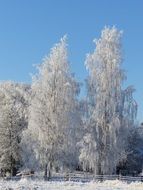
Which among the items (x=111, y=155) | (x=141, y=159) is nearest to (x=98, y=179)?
(x=111, y=155)

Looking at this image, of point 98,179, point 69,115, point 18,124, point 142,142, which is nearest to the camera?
point 98,179

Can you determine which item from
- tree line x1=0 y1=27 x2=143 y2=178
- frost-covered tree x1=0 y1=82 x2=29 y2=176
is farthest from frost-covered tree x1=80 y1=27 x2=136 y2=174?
frost-covered tree x1=0 y1=82 x2=29 y2=176

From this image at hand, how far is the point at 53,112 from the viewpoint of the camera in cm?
5162

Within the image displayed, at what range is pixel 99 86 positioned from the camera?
2053 inches

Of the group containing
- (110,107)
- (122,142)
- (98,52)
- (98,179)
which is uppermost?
(98,52)

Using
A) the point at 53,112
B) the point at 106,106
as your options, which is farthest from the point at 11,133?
the point at 106,106

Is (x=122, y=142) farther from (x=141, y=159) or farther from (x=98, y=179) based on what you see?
(x=141, y=159)

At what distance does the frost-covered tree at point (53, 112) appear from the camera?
51.3 m

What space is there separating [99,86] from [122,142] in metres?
5.82

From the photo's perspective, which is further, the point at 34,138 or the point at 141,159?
the point at 141,159

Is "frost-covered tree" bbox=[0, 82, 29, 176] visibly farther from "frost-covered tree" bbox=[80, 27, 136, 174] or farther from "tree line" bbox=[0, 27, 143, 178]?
"frost-covered tree" bbox=[80, 27, 136, 174]

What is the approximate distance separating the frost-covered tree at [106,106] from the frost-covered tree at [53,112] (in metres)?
1.78

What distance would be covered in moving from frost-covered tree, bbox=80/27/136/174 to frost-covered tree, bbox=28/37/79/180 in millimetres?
1779

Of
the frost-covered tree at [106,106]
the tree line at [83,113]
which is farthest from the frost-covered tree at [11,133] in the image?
the frost-covered tree at [106,106]
